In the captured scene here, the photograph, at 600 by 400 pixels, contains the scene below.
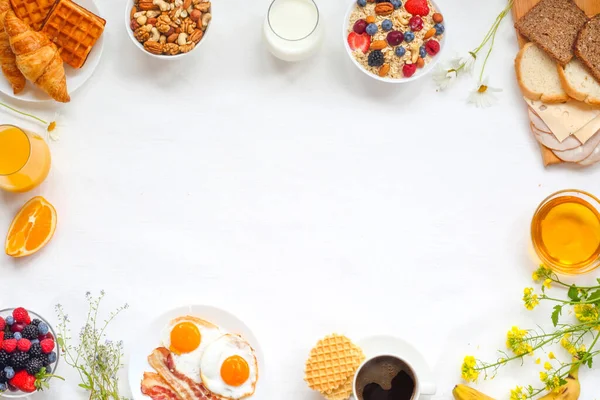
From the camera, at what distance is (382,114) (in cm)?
238

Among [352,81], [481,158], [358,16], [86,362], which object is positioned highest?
[358,16]

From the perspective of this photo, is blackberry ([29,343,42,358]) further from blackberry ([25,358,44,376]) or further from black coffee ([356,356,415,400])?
black coffee ([356,356,415,400])


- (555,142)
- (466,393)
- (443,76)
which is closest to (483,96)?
(443,76)

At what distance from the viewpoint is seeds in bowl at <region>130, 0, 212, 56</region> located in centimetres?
227

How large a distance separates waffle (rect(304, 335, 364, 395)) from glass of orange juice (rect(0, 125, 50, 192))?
96 centimetres

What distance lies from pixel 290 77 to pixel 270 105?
0.35ft

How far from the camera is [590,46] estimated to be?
2352mm

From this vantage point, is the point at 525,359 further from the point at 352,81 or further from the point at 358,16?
the point at 358,16

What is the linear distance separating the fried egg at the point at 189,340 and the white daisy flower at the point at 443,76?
1.00 meters

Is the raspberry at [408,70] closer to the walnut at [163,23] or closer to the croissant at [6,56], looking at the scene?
the walnut at [163,23]

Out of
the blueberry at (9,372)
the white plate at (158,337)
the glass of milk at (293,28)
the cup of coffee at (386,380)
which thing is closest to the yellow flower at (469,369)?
the cup of coffee at (386,380)

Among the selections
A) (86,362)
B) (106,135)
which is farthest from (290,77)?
(86,362)

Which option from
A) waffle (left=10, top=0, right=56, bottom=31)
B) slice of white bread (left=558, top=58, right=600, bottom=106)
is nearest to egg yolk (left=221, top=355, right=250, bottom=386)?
waffle (left=10, top=0, right=56, bottom=31)

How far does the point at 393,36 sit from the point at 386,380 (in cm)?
100
